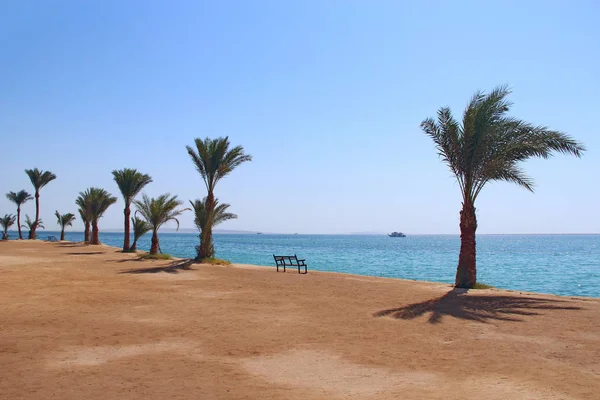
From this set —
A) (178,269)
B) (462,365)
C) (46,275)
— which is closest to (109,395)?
(462,365)

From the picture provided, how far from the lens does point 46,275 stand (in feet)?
58.3

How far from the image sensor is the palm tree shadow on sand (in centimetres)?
1101

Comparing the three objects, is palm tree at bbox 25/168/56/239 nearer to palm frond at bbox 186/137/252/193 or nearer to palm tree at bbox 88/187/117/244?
palm tree at bbox 88/187/117/244

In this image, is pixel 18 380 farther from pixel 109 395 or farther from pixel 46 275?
pixel 46 275

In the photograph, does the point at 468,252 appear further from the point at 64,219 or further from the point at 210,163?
the point at 64,219

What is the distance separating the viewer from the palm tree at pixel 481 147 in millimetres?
15992

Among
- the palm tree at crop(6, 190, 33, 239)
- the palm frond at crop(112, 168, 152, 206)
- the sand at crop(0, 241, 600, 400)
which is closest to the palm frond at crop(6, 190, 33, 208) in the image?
the palm tree at crop(6, 190, 33, 239)

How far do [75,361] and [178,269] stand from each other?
599 inches

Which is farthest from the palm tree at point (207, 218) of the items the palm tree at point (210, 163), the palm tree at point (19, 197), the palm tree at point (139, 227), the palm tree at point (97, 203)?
the palm tree at point (19, 197)

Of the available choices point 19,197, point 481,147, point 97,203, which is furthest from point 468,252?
point 19,197

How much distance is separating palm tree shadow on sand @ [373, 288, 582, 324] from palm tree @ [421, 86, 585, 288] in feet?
11.7

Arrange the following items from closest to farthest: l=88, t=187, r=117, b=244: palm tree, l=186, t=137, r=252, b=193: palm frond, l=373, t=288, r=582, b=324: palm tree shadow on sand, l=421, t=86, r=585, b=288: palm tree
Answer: l=373, t=288, r=582, b=324: palm tree shadow on sand
l=421, t=86, r=585, b=288: palm tree
l=186, t=137, r=252, b=193: palm frond
l=88, t=187, r=117, b=244: palm tree

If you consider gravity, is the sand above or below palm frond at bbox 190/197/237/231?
below

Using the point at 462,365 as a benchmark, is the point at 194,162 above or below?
above
